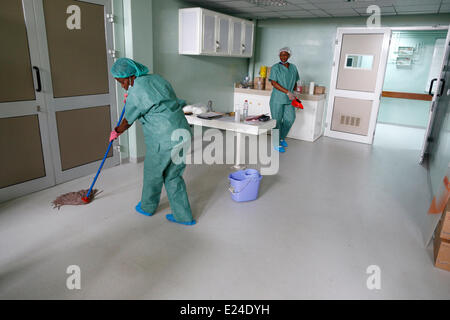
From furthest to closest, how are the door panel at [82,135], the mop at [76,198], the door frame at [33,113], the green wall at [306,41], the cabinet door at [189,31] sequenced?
the green wall at [306,41], the cabinet door at [189,31], the door panel at [82,135], the mop at [76,198], the door frame at [33,113]

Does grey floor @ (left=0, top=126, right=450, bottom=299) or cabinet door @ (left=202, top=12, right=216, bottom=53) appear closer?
grey floor @ (left=0, top=126, right=450, bottom=299)

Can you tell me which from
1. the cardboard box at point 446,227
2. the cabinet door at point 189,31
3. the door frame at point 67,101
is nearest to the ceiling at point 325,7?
the cabinet door at point 189,31

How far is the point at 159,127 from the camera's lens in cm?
235

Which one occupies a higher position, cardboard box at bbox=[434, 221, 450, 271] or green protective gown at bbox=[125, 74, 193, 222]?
green protective gown at bbox=[125, 74, 193, 222]

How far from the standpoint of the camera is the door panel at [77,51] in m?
2.92

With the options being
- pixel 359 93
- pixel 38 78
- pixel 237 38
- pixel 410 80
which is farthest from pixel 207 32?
pixel 410 80

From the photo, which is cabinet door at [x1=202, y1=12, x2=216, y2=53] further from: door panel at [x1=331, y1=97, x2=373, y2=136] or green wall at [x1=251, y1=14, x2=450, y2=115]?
door panel at [x1=331, y1=97, x2=373, y2=136]

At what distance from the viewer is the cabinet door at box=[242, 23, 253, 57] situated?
17.3ft

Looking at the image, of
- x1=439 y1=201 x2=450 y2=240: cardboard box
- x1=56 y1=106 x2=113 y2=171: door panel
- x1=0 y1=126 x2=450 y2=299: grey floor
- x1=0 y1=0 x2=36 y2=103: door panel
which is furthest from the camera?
x1=56 y1=106 x2=113 y2=171: door panel

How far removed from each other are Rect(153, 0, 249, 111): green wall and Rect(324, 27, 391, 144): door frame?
1.75 meters

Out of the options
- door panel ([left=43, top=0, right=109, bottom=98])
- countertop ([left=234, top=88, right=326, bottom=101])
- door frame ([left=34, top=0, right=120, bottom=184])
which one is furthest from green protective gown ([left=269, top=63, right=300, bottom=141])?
door panel ([left=43, top=0, right=109, bottom=98])

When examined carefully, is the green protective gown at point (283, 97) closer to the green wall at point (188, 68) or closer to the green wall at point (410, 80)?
the green wall at point (188, 68)

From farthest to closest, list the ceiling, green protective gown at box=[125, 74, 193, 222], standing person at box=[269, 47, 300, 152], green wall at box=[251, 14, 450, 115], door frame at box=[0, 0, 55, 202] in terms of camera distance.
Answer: green wall at box=[251, 14, 450, 115]
standing person at box=[269, 47, 300, 152]
the ceiling
door frame at box=[0, 0, 55, 202]
green protective gown at box=[125, 74, 193, 222]

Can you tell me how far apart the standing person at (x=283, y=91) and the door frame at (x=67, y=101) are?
7.47 ft
